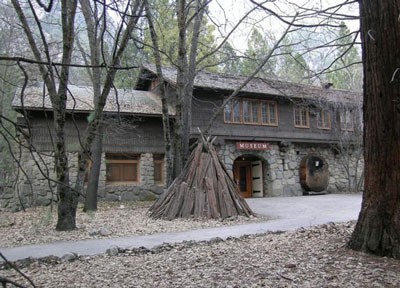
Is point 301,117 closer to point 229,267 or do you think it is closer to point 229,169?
point 229,169

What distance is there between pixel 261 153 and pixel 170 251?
1244 centimetres

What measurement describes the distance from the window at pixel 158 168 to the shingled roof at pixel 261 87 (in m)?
3.45

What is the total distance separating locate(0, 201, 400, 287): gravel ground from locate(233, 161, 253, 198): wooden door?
13.0m

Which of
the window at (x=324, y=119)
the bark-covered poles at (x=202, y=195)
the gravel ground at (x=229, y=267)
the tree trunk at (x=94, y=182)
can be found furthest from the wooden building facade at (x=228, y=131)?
the gravel ground at (x=229, y=267)

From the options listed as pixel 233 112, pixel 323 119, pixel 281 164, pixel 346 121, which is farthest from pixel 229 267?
pixel 346 121

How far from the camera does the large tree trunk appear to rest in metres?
4.10

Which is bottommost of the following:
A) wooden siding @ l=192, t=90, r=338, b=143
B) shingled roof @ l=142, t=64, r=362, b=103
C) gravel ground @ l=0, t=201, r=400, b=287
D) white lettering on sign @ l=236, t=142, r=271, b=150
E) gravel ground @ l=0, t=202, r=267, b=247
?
gravel ground @ l=0, t=202, r=267, b=247

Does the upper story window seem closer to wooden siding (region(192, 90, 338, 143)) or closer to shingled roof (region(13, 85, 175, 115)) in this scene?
wooden siding (region(192, 90, 338, 143))

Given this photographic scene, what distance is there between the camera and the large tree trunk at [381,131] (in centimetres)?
410

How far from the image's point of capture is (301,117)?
18.3m

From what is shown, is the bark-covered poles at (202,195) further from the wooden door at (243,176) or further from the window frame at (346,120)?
the window frame at (346,120)

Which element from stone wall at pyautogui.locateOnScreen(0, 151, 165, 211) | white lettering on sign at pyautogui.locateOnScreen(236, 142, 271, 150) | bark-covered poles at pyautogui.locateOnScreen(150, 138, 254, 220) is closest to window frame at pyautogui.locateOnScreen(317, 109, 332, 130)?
white lettering on sign at pyautogui.locateOnScreen(236, 142, 271, 150)

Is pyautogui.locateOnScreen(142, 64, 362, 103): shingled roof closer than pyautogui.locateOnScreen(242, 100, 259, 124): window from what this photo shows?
Yes

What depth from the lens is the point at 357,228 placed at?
4.45 m
